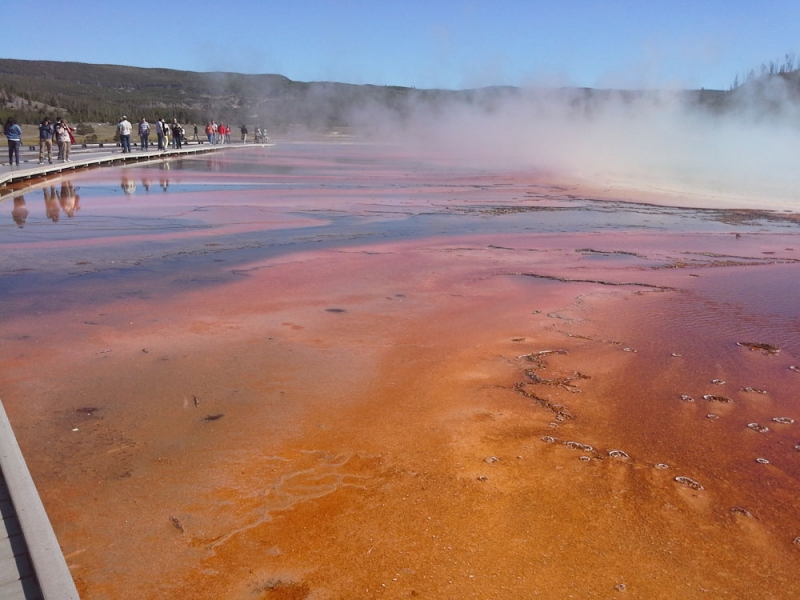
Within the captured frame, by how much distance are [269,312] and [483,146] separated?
3390 cm

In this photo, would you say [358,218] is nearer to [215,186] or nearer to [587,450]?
[215,186]

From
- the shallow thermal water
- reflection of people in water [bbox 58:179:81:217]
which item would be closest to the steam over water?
the shallow thermal water

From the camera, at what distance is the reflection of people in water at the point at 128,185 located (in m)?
14.4

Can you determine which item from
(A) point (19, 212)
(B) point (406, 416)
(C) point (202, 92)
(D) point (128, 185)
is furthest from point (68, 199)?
(C) point (202, 92)

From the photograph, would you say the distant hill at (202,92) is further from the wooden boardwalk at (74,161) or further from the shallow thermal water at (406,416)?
the shallow thermal water at (406,416)

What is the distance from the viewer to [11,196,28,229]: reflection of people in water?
10229 mm

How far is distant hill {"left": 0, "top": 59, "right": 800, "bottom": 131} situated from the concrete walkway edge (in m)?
32.3

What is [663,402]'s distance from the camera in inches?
175

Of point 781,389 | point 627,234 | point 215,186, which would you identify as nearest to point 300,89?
point 215,186

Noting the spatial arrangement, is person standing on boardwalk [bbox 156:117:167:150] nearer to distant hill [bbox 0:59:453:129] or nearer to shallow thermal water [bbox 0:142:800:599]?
shallow thermal water [bbox 0:142:800:599]

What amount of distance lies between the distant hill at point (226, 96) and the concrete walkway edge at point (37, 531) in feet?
106

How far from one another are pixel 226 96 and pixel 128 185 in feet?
228

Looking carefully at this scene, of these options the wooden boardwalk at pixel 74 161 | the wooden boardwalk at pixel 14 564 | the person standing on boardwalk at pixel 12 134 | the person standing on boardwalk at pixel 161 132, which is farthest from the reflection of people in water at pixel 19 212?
the person standing on boardwalk at pixel 161 132

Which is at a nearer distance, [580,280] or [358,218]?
[580,280]
